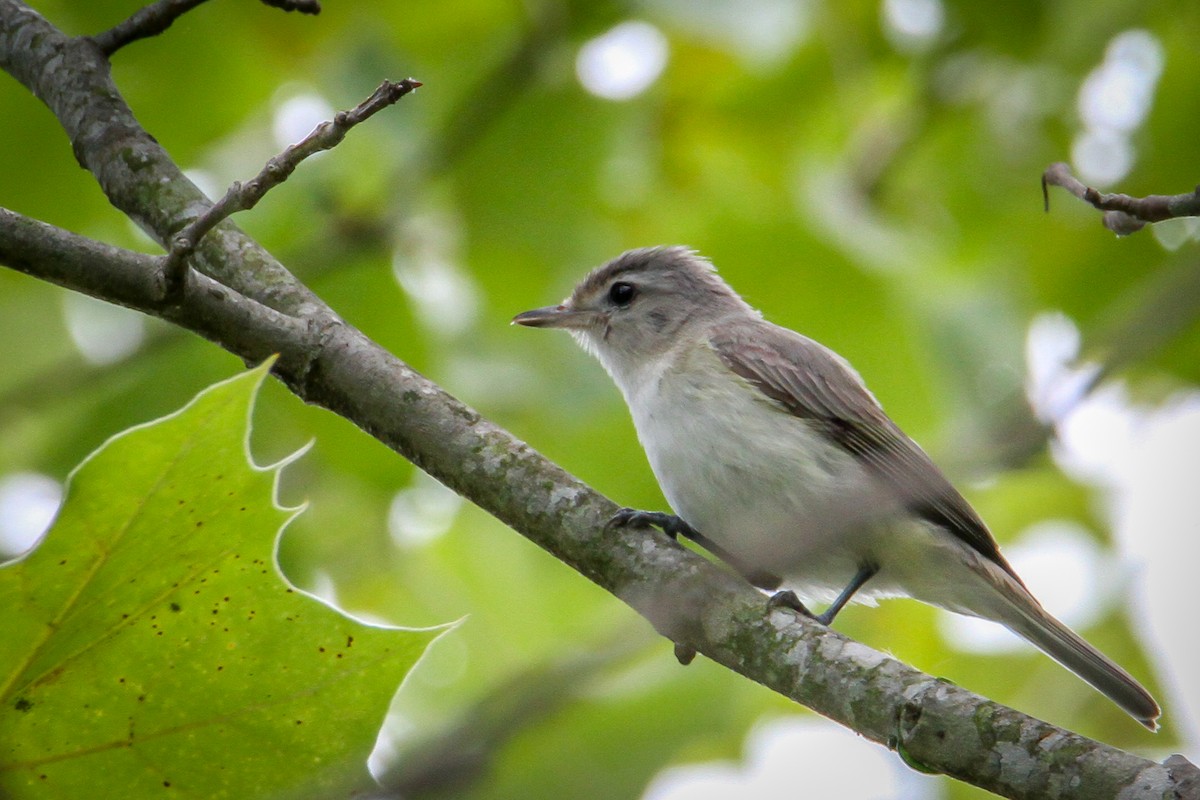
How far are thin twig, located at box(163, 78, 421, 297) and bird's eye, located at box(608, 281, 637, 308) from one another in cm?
307

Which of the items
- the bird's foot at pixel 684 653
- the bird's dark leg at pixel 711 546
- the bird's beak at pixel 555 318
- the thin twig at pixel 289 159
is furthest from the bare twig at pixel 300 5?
the bird's beak at pixel 555 318

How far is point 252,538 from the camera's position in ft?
6.49

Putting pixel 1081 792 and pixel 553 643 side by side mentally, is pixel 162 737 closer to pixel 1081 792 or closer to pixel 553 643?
pixel 1081 792

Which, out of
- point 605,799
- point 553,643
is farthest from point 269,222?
point 605,799

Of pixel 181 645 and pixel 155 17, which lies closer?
pixel 181 645

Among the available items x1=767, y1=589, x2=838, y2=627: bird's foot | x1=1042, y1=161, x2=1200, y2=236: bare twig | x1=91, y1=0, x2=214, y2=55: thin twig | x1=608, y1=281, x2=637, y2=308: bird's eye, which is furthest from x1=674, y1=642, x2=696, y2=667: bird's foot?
x1=608, y1=281, x2=637, y2=308: bird's eye

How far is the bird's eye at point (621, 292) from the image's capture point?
5.37 metres

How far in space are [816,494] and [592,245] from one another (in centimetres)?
200

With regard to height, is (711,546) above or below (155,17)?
below

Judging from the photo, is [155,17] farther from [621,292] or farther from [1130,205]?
[621,292]

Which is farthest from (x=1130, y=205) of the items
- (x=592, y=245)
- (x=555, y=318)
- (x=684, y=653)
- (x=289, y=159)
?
(x=592, y=245)

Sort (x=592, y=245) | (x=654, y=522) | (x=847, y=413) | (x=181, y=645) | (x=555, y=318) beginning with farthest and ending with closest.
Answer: (x=592, y=245), (x=555, y=318), (x=847, y=413), (x=654, y=522), (x=181, y=645)

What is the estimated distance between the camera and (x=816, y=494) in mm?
4047

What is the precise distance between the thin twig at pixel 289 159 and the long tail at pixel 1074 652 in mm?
2879
